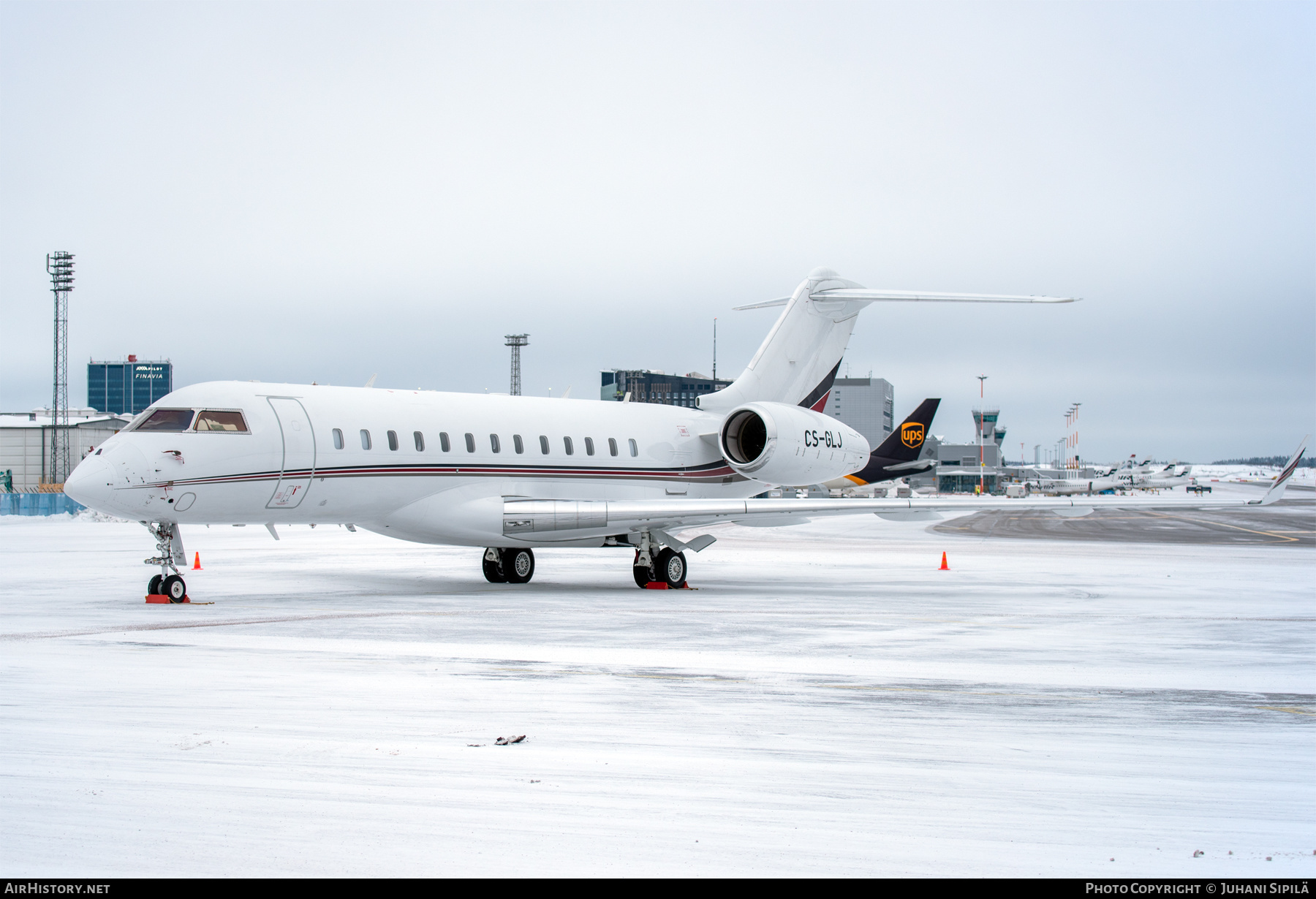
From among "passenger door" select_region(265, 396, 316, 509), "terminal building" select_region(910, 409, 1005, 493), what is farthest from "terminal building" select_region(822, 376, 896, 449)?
"passenger door" select_region(265, 396, 316, 509)

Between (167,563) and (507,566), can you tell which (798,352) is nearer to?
(507,566)

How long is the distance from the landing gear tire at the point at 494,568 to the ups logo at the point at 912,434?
1007 centimetres

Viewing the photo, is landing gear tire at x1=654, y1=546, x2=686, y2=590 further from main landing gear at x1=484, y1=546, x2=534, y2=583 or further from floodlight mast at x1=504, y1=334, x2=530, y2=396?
floodlight mast at x1=504, y1=334, x2=530, y2=396

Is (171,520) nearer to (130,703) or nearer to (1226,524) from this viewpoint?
(130,703)

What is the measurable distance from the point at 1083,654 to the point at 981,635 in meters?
1.77

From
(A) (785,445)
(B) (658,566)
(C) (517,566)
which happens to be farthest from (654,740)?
(A) (785,445)

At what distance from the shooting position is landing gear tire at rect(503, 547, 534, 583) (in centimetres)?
2103

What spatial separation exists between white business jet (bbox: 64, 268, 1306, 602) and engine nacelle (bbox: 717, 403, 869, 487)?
1.7 inches

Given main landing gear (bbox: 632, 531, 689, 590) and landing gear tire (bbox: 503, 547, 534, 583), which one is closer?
main landing gear (bbox: 632, 531, 689, 590)

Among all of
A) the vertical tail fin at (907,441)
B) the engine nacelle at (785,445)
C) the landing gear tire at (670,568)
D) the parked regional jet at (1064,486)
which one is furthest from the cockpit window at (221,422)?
the parked regional jet at (1064,486)

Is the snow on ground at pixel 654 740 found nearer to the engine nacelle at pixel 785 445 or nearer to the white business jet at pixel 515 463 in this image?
the white business jet at pixel 515 463
